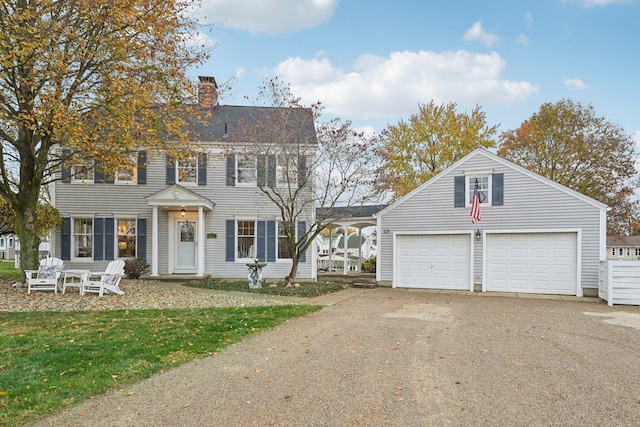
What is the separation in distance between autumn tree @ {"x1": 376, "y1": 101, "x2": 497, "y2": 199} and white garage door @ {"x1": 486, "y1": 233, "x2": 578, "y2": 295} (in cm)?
1159

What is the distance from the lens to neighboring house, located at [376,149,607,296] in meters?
Result: 13.4

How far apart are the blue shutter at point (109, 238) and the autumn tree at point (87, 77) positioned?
172 inches

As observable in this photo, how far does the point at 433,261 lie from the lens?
50.4 ft

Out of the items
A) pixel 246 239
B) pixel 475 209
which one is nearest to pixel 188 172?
pixel 246 239

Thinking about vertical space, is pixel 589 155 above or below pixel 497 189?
above

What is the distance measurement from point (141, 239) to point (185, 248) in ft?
5.63

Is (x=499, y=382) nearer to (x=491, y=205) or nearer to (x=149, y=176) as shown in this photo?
(x=491, y=205)

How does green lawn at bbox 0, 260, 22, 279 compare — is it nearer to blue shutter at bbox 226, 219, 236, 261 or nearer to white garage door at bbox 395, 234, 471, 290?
blue shutter at bbox 226, 219, 236, 261

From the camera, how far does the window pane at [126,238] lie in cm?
1655

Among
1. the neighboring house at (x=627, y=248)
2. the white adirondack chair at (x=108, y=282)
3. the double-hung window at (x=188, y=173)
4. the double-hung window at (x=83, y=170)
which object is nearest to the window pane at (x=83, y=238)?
the double-hung window at (x=83, y=170)

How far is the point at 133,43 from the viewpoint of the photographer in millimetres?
10406

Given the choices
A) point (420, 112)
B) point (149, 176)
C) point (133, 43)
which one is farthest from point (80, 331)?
point (420, 112)

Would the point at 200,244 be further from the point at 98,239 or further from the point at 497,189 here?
the point at 497,189

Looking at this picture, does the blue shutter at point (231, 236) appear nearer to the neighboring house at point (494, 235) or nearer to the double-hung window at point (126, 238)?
the double-hung window at point (126, 238)
